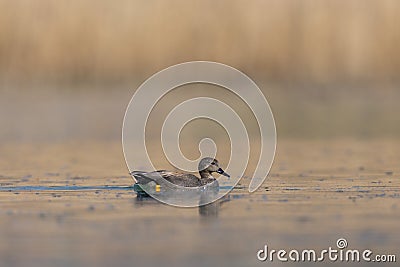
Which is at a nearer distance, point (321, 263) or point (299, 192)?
point (321, 263)

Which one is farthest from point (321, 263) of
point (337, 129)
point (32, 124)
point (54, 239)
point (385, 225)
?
point (32, 124)

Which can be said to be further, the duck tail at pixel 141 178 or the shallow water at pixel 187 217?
the duck tail at pixel 141 178

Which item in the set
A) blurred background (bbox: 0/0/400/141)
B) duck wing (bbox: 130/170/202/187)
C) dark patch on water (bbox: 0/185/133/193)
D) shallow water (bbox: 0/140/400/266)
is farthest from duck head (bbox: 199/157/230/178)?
blurred background (bbox: 0/0/400/141)

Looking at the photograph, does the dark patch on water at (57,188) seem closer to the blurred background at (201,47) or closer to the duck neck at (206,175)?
the duck neck at (206,175)

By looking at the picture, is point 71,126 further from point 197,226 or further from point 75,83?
point 197,226

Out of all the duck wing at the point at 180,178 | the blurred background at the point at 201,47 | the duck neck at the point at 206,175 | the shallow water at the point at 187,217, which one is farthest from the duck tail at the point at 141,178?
the blurred background at the point at 201,47

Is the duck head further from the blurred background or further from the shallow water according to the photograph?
the blurred background
